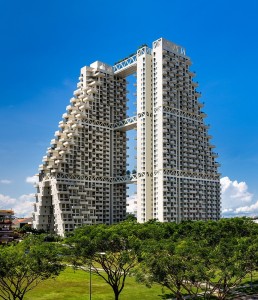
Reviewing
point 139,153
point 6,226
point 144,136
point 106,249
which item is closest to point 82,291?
point 106,249

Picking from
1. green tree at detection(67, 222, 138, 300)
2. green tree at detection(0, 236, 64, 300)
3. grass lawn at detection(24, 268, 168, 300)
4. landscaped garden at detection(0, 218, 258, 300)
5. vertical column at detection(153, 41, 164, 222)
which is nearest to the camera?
landscaped garden at detection(0, 218, 258, 300)

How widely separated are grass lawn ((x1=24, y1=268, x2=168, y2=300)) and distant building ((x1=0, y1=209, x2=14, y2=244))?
76708 mm

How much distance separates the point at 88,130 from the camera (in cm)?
16350

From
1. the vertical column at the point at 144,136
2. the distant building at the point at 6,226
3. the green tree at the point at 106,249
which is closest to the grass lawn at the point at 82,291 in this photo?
the green tree at the point at 106,249

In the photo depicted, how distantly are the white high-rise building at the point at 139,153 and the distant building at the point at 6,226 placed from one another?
11644 millimetres

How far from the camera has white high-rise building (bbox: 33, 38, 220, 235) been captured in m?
152

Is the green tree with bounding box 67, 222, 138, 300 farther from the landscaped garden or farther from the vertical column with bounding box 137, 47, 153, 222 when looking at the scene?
the vertical column with bounding box 137, 47, 153, 222

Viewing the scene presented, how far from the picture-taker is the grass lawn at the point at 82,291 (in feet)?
212

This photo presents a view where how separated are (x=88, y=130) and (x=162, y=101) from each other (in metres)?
33.0

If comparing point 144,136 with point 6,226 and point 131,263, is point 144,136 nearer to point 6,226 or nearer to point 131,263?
point 6,226

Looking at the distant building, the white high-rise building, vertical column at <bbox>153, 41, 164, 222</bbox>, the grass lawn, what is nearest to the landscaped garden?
the grass lawn

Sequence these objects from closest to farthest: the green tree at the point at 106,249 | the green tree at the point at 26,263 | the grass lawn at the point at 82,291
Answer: the green tree at the point at 26,263 < the green tree at the point at 106,249 < the grass lawn at the point at 82,291

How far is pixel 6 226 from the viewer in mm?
164500

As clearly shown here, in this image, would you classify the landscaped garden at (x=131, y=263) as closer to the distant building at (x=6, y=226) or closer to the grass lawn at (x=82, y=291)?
the grass lawn at (x=82, y=291)
